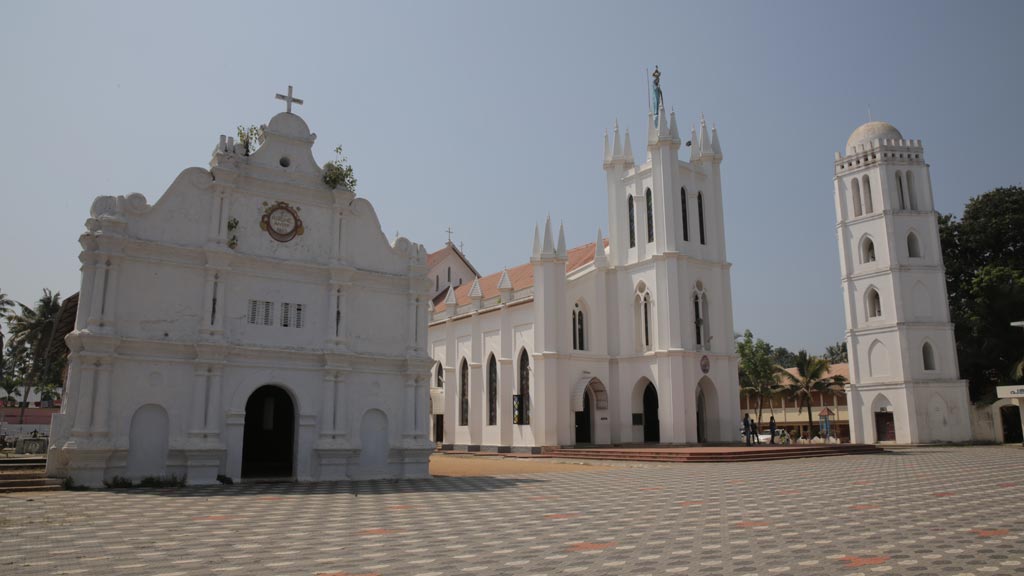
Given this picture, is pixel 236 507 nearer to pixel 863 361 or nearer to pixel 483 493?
pixel 483 493

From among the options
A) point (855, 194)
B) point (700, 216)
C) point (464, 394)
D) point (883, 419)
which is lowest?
point (883, 419)

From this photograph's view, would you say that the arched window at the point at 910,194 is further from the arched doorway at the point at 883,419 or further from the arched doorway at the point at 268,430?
the arched doorway at the point at 268,430

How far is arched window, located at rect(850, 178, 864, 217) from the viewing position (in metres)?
45.1

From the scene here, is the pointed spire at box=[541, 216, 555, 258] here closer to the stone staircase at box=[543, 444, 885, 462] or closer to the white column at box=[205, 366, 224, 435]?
the stone staircase at box=[543, 444, 885, 462]

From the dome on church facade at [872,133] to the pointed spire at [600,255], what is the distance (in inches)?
780

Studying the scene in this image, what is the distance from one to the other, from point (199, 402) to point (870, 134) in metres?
43.4

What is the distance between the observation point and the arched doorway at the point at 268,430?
2177 centimetres

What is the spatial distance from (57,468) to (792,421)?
5415cm

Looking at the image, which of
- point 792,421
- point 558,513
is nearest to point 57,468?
point 558,513

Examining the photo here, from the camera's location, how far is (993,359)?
1692 inches

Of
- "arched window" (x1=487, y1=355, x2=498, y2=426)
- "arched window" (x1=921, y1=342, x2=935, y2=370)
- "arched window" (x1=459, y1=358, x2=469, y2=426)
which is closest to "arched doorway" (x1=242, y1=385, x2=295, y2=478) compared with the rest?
"arched window" (x1=487, y1=355, x2=498, y2=426)

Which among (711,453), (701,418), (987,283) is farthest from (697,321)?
(987,283)

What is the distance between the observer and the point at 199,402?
17656 mm

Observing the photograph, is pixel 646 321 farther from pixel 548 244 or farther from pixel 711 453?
pixel 711 453
